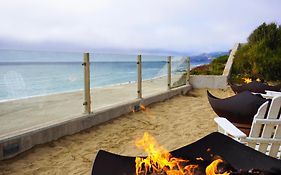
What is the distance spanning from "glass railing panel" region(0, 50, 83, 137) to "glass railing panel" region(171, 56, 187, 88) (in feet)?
14.6

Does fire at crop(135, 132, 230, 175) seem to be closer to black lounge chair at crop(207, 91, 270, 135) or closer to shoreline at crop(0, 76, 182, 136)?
black lounge chair at crop(207, 91, 270, 135)

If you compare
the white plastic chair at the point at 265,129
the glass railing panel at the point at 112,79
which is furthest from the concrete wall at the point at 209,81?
the white plastic chair at the point at 265,129

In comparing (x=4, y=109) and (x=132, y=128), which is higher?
(x=4, y=109)

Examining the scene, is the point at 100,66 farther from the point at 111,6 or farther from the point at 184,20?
the point at 184,20

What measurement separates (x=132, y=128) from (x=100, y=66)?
1.47 meters

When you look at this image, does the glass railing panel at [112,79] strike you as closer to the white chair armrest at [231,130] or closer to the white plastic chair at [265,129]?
the white chair armrest at [231,130]

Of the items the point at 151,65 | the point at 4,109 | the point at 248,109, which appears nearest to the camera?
the point at 248,109

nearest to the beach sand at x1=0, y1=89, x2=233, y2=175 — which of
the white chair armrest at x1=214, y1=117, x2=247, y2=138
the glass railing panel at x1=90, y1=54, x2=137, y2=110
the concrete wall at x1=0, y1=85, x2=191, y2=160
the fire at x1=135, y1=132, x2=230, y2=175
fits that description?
the concrete wall at x1=0, y1=85, x2=191, y2=160

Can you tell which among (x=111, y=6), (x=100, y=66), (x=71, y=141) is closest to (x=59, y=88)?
(x=100, y=66)

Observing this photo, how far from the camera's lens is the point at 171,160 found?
78.2 inches

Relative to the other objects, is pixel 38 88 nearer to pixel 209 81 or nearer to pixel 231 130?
pixel 231 130

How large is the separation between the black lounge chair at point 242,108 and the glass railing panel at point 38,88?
259 cm

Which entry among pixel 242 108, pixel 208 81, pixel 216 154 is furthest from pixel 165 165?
pixel 208 81

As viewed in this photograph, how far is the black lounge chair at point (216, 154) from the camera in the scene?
74.3 inches
